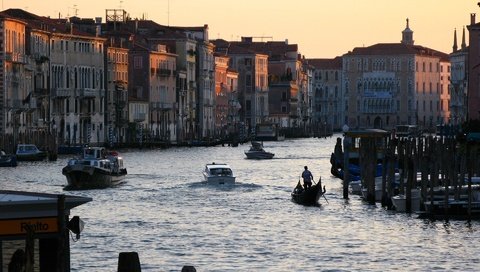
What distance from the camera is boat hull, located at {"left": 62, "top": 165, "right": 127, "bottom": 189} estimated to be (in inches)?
1766

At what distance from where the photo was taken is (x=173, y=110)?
9638cm

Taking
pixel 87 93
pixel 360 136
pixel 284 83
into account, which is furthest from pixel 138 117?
pixel 284 83

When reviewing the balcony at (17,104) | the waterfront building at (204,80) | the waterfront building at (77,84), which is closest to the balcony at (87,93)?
the waterfront building at (77,84)

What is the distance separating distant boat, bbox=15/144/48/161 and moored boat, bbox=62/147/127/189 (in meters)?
12.6

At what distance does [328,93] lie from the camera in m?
154

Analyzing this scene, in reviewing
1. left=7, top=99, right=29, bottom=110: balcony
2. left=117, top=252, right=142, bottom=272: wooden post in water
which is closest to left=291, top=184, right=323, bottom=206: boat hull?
left=117, top=252, right=142, bottom=272: wooden post in water

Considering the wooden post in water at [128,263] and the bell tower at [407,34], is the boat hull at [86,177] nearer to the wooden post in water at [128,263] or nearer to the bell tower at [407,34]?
the wooden post in water at [128,263]

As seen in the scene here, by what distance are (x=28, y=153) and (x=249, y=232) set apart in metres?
29.9

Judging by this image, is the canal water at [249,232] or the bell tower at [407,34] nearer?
the canal water at [249,232]

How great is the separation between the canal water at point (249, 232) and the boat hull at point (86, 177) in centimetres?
40

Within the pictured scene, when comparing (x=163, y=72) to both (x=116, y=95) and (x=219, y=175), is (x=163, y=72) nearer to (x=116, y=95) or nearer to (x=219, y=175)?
(x=116, y=95)

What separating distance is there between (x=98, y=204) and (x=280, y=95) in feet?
317

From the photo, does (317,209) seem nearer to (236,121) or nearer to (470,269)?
(470,269)

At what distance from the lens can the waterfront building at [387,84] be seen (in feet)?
476
